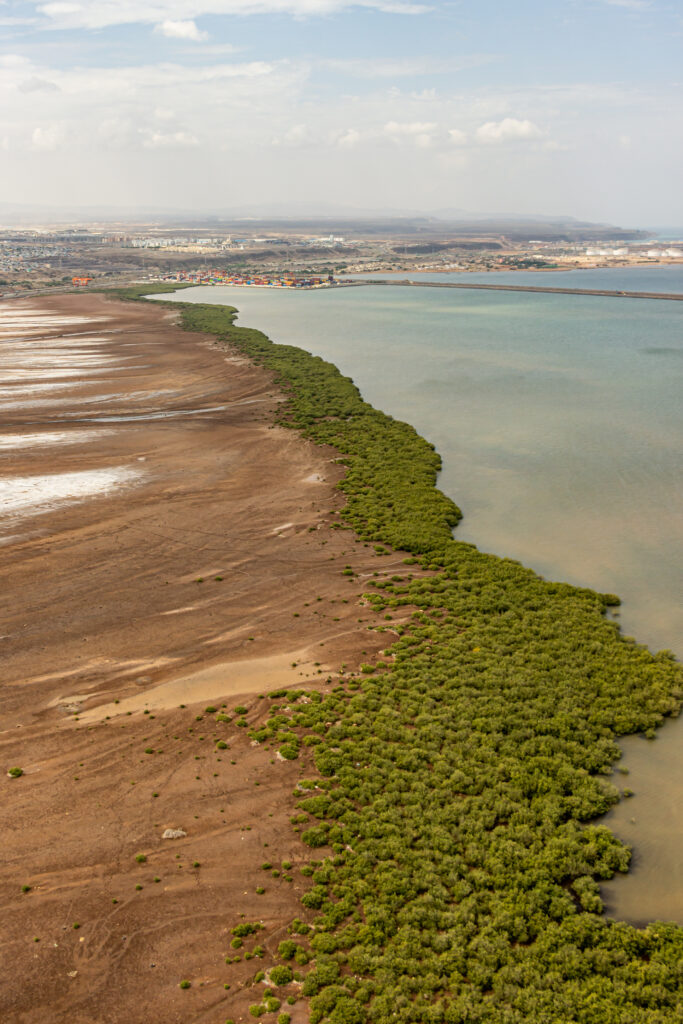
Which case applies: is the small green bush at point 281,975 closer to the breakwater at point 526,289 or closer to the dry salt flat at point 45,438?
the dry salt flat at point 45,438

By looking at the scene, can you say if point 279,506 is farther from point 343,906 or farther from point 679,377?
point 679,377

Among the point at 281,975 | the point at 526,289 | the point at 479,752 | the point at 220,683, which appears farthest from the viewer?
the point at 526,289

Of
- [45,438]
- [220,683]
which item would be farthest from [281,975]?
[45,438]

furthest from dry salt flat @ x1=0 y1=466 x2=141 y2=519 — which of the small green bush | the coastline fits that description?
the small green bush

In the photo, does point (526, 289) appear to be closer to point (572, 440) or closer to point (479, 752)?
point (572, 440)

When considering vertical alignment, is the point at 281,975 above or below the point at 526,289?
below

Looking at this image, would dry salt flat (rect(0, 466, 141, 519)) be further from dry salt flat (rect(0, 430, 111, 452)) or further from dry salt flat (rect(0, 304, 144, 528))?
dry salt flat (rect(0, 430, 111, 452))

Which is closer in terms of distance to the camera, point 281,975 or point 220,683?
point 281,975
